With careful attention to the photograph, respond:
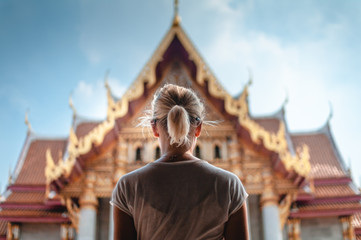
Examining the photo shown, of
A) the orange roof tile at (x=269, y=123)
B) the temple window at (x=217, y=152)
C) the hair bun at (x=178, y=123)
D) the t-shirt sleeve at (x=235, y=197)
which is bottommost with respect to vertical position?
the t-shirt sleeve at (x=235, y=197)

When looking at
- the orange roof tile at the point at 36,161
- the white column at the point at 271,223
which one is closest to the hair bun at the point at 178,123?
the white column at the point at 271,223

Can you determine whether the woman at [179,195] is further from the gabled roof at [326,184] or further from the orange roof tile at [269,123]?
the orange roof tile at [269,123]

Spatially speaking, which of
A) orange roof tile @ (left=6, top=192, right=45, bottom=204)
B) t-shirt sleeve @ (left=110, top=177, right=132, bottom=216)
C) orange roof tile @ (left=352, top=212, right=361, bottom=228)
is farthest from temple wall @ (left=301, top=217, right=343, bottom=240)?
t-shirt sleeve @ (left=110, top=177, right=132, bottom=216)

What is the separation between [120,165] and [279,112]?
5729 millimetres

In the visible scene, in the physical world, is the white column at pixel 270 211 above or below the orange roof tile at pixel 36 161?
below

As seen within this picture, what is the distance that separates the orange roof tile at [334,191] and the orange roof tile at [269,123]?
2060 mm

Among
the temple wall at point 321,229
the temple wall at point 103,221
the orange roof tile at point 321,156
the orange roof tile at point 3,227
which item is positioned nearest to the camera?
the temple wall at point 103,221

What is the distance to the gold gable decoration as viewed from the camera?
769cm

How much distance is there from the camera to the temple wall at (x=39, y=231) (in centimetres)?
920

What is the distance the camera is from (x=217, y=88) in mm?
8500

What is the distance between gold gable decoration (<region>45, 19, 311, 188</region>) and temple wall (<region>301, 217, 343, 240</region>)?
2.22 m

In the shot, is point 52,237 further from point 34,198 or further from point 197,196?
point 197,196

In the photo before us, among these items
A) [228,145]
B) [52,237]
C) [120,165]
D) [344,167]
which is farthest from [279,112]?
[52,237]

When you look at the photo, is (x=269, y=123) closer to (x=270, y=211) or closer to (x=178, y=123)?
(x=270, y=211)
